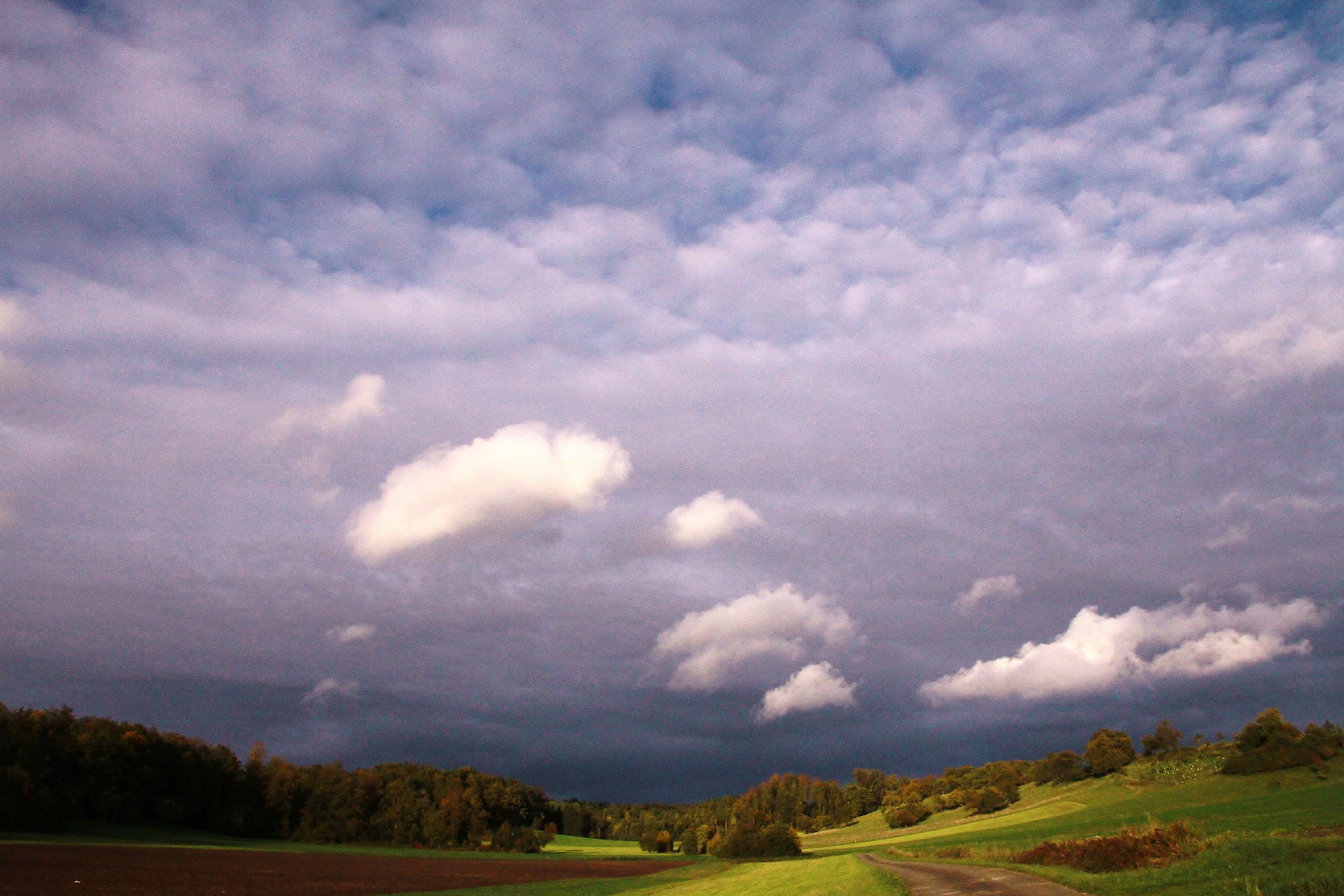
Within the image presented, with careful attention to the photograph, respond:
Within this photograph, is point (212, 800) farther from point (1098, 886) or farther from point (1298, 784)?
point (1298, 784)

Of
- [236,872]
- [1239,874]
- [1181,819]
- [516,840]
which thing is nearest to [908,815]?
[516,840]

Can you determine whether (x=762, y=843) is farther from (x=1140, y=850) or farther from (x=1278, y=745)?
(x=1140, y=850)

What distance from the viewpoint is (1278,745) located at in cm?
11362

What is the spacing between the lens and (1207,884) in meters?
22.3

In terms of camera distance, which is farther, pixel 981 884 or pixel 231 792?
pixel 231 792

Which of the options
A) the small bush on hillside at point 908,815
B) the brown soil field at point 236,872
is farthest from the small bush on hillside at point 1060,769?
the brown soil field at point 236,872

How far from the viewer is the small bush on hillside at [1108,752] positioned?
14312cm

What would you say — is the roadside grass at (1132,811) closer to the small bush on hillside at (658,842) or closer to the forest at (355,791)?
the forest at (355,791)

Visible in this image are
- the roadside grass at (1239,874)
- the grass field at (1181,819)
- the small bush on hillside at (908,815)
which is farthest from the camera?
the small bush on hillside at (908,815)

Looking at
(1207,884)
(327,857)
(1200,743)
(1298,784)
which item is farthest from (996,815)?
(1207,884)

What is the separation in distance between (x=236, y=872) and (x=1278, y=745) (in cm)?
12587

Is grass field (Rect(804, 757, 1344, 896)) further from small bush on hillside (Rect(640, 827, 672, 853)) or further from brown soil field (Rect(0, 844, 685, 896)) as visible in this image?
brown soil field (Rect(0, 844, 685, 896))

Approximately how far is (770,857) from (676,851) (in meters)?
43.1

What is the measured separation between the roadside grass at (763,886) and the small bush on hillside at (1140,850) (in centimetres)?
743
